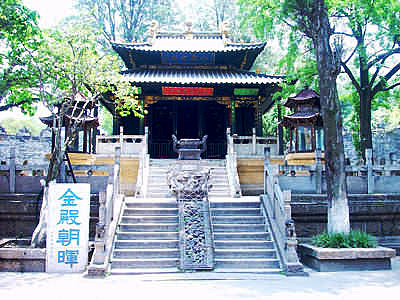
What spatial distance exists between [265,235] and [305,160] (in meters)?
6.32

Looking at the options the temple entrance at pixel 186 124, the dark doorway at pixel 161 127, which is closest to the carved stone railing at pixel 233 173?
the temple entrance at pixel 186 124

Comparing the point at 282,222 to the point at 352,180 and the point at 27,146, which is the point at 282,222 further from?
the point at 27,146

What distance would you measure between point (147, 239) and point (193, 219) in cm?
117

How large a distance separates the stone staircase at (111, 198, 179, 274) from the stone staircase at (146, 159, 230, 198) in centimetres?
255

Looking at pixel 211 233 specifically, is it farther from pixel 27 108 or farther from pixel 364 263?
pixel 27 108

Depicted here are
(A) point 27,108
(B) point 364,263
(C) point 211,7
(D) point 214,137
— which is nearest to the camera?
(B) point 364,263

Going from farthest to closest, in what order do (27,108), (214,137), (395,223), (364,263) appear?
1. (214,137)
2. (27,108)
3. (395,223)
4. (364,263)

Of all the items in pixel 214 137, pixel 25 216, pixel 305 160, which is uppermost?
pixel 214 137

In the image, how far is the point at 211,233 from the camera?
8.38m

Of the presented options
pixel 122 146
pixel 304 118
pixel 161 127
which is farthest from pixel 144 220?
pixel 161 127

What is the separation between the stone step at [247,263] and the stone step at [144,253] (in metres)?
0.98

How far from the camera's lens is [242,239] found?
338 inches

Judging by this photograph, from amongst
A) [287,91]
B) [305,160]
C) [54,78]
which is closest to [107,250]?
[54,78]

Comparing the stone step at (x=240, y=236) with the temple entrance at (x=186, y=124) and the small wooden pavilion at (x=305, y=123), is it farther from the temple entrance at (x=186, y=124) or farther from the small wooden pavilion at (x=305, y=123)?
the temple entrance at (x=186, y=124)
